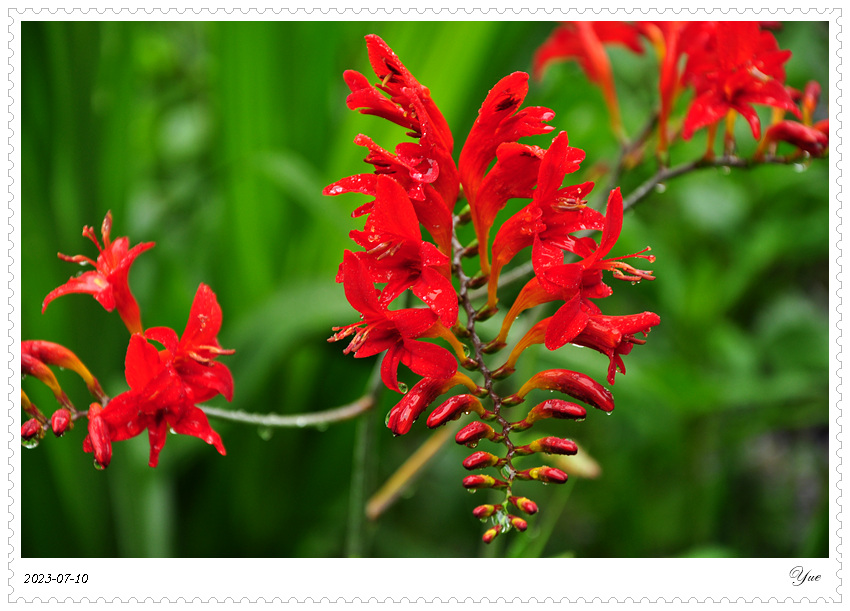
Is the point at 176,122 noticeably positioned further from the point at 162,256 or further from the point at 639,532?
the point at 639,532

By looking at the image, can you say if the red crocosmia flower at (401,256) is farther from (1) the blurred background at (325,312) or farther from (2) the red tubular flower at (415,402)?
(1) the blurred background at (325,312)

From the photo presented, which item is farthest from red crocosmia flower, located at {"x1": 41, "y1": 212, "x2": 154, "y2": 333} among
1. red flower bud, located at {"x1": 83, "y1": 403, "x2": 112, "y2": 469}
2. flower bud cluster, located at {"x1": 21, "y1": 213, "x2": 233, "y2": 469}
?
red flower bud, located at {"x1": 83, "y1": 403, "x2": 112, "y2": 469}

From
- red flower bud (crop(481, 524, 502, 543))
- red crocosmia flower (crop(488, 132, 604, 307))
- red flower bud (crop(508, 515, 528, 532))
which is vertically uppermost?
red crocosmia flower (crop(488, 132, 604, 307))

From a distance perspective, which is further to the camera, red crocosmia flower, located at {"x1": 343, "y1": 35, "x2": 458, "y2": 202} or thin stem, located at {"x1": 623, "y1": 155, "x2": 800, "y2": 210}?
thin stem, located at {"x1": 623, "y1": 155, "x2": 800, "y2": 210}

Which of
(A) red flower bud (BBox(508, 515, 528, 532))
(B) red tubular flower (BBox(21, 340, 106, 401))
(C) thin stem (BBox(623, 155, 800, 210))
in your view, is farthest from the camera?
(C) thin stem (BBox(623, 155, 800, 210))

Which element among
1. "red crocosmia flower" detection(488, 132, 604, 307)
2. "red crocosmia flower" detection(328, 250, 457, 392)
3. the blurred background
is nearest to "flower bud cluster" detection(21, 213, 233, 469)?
"red crocosmia flower" detection(328, 250, 457, 392)

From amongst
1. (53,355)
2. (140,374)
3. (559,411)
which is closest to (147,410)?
(140,374)

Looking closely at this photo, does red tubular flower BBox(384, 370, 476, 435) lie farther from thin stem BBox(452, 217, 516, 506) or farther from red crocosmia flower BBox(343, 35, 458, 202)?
red crocosmia flower BBox(343, 35, 458, 202)

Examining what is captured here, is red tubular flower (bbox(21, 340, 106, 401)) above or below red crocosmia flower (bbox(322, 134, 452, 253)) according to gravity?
below

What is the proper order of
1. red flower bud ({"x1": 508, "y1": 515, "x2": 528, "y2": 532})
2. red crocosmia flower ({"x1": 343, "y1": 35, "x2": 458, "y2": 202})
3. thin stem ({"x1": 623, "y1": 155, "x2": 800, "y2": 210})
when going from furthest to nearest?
thin stem ({"x1": 623, "y1": 155, "x2": 800, "y2": 210}), red crocosmia flower ({"x1": 343, "y1": 35, "x2": 458, "y2": 202}), red flower bud ({"x1": 508, "y1": 515, "x2": 528, "y2": 532})

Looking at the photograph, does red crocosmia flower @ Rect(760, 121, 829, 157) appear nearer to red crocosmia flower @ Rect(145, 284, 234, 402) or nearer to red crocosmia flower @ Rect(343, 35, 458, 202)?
red crocosmia flower @ Rect(343, 35, 458, 202)
